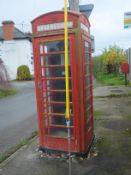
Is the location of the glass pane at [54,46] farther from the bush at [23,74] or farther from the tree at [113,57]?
the bush at [23,74]

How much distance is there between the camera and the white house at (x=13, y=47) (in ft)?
123

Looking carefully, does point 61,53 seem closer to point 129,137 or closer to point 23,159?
point 23,159

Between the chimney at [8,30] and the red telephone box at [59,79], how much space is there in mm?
32861

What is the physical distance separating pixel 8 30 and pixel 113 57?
14.9m

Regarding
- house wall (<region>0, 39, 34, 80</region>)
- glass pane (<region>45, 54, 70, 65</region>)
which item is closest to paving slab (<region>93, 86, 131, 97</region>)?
glass pane (<region>45, 54, 70, 65</region>)

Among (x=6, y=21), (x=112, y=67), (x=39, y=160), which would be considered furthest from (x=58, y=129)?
(x=6, y=21)

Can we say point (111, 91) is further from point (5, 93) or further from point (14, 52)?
point (14, 52)

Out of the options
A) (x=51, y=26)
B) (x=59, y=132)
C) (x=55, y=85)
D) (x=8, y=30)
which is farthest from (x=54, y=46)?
(x=8, y=30)

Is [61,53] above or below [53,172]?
above

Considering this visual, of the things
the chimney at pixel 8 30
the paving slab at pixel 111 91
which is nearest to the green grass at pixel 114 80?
the paving slab at pixel 111 91

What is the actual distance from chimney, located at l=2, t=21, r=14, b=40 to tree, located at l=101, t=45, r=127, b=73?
12.8 metres

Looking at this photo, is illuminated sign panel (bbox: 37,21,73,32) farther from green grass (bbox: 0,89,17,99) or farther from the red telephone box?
green grass (bbox: 0,89,17,99)

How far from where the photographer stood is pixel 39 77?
561 cm

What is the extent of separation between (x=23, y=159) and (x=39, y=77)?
157cm
